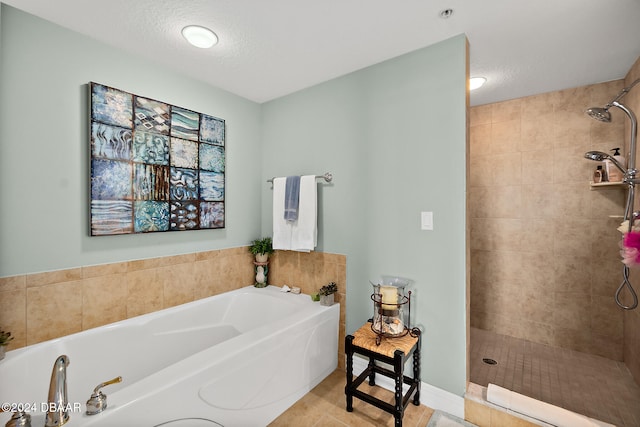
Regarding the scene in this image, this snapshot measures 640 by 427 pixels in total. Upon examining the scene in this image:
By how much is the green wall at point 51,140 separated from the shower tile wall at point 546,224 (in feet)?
10.1

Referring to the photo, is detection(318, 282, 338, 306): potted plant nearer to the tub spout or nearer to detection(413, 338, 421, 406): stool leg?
detection(413, 338, 421, 406): stool leg

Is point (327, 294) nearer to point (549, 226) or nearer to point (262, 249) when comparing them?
point (262, 249)

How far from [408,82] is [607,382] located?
8.43 ft

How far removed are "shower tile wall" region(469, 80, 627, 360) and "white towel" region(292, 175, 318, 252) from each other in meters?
1.76

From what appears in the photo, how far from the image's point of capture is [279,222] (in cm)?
265

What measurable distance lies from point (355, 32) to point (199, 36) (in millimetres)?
978

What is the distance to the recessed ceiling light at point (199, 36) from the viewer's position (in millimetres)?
1753

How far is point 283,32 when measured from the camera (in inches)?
70.7

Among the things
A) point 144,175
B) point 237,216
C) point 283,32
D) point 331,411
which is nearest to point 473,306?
point 331,411

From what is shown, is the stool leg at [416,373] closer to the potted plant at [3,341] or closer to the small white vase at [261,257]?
the small white vase at [261,257]

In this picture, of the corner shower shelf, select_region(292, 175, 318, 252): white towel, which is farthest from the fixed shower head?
select_region(292, 175, 318, 252): white towel

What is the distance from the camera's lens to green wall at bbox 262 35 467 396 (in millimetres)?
1833

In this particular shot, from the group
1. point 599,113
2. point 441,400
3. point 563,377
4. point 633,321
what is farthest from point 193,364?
point 633,321

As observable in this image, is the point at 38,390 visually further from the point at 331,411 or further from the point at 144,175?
the point at 331,411
